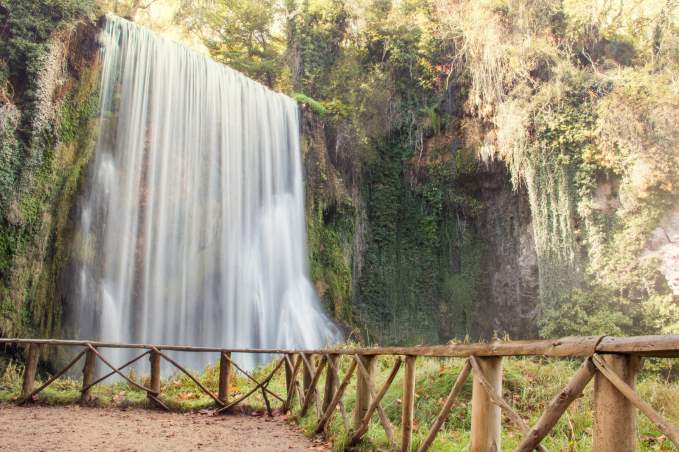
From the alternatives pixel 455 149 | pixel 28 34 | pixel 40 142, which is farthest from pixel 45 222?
pixel 455 149

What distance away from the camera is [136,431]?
6035mm

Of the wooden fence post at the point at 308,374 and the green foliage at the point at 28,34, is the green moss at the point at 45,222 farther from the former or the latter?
the wooden fence post at the point at 308,374

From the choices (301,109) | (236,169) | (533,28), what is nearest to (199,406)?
(236,169)

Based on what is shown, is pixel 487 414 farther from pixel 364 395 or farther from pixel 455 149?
pixel 455 149

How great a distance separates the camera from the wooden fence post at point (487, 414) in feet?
10.4

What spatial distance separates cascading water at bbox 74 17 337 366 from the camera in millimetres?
12812

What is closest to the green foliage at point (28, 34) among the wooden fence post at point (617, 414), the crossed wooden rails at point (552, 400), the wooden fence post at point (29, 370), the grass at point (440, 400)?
the grass at point (440, 400)

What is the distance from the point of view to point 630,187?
1623cm

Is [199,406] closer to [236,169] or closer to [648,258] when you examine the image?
[236,169]

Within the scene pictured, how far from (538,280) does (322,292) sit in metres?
7.41

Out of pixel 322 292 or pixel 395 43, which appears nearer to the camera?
pixel 322 292

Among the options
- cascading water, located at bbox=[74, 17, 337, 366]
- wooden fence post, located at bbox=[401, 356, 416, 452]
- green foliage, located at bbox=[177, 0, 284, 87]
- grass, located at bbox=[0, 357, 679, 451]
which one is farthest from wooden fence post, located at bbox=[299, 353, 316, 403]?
green foliage, located at bbox=[177, 0, 284, 87]

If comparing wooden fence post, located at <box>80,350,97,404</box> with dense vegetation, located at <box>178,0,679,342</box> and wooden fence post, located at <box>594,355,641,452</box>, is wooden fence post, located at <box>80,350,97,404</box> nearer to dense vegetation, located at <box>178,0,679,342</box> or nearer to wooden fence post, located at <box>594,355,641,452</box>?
wooden fence post, located at <box>594,355,641,452</box>

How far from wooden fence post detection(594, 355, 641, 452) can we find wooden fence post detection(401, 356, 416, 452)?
200 cm
